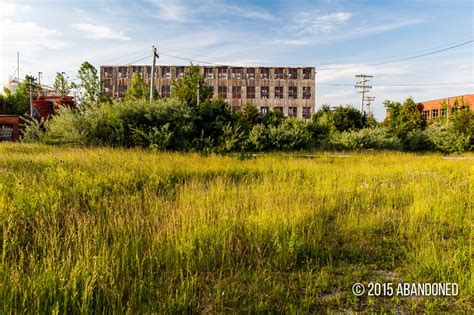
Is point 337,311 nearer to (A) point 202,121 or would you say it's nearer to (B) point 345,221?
(B) point 345,221

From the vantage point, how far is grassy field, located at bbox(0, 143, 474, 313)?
262 centimetres

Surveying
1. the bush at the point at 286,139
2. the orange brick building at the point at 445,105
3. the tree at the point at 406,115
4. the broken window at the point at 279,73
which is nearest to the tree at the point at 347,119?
the tree at the point at 406,115

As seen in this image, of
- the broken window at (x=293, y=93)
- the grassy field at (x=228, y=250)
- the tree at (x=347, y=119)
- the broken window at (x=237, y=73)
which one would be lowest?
the grassy field at (x=228, y=250)

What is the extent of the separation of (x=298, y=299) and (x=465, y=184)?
7311mm

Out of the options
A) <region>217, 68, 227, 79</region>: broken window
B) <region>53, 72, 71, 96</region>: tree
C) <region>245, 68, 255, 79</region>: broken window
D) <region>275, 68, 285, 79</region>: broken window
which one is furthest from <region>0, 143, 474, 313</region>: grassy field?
<region>275, 68, 285, 79</region>: broken window

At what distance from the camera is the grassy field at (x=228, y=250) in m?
2.62

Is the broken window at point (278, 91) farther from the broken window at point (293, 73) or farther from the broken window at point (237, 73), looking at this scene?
the broken window at point (237, 73)

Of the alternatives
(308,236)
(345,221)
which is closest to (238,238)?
(308,236)

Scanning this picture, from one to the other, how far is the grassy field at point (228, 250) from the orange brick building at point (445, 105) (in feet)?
140

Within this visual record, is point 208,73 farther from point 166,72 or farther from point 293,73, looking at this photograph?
point 293,73

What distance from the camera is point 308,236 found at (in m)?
3.94

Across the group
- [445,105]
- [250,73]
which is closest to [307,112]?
[250,73]

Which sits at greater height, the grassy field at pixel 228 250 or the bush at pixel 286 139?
the bush at pixel 286 139

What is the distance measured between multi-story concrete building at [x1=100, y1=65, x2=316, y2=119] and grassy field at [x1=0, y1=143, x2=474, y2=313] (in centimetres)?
6443
